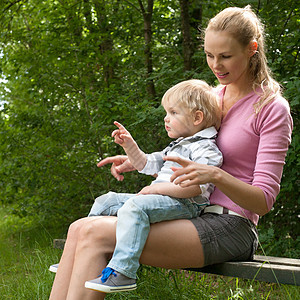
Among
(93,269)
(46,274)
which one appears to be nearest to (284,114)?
(93,269)

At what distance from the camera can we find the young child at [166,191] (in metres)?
1.96

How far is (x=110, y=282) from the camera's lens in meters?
1.92

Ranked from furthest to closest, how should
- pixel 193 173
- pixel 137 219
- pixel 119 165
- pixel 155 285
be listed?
1. pixel 155 285
2. pixel 119 165
3. pixel 137 219
4. pixel 193 173

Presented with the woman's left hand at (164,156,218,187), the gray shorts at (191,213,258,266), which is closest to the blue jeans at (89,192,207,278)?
the gray shorts at (191,213,258,266)

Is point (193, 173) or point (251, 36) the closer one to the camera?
point (193, 173)

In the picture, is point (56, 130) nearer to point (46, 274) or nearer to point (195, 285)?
point (46, 274)

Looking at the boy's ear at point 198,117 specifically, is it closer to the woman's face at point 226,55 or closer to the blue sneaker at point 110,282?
the woman's face at point 226,55

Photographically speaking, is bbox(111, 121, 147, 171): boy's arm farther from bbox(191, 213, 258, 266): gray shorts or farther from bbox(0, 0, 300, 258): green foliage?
bbox(0, 0, 300, 258): green foliage

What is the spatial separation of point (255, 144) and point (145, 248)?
699mm

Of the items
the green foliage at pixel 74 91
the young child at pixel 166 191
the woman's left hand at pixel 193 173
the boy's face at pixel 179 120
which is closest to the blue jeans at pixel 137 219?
the young child at pixel 166 191

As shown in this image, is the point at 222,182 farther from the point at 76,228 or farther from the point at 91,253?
the point at 76,228

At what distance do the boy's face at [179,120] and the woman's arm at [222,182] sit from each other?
425 millimetres

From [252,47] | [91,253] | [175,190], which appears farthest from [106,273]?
[252,47]

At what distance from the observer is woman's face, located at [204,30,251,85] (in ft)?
7.29
